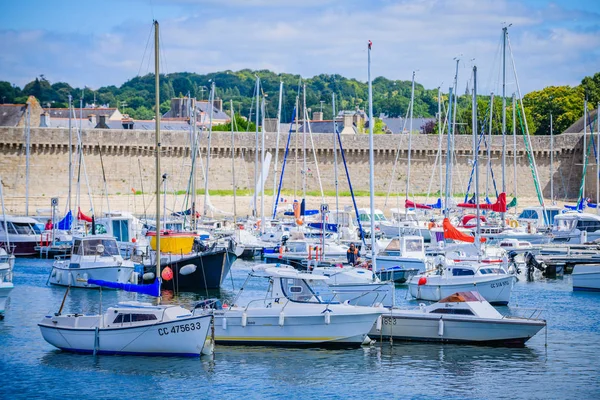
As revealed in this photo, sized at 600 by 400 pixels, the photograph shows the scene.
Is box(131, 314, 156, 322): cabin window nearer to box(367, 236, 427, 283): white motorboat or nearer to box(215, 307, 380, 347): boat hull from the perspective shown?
box(215, 307, 380, 347): boat hull

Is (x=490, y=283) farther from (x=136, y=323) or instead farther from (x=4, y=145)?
(x=4, y=145)

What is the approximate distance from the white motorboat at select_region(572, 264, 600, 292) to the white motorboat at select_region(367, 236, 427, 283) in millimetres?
4648

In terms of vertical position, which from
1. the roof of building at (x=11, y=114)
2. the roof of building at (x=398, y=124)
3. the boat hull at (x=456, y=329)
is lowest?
the boat hull at (x=456, y=329)

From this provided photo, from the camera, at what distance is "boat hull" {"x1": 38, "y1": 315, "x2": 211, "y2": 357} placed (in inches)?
817

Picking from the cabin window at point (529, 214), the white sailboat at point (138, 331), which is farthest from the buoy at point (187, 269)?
the cabin window at point (529, 214)

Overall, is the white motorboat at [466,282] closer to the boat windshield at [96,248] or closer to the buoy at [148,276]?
the buoy at [148,276]

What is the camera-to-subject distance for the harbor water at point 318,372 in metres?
19.3

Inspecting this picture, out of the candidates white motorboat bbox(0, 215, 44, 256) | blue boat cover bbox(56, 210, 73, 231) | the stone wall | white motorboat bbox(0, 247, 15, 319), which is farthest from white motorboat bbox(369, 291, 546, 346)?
the stone wall

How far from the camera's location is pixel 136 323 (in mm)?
20828

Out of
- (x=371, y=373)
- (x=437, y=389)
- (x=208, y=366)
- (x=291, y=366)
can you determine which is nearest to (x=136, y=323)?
(x=208, y=366)

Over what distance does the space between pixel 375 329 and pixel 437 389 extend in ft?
11.3

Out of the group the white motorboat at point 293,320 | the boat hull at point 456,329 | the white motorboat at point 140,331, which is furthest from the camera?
the boat hull at point 456,329

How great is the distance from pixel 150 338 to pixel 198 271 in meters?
10.1

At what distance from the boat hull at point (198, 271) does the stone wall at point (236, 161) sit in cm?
2885
